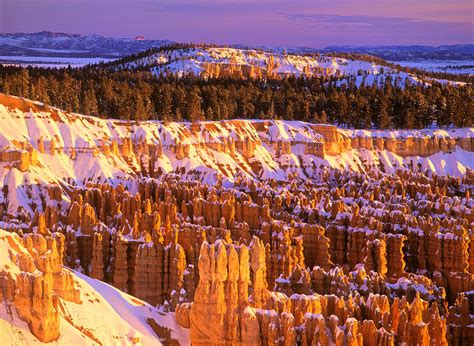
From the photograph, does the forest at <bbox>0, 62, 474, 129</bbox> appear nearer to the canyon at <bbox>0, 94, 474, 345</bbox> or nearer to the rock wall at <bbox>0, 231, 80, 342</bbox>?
the canyon at <bbox>0, 94, 474, 345</bbox>

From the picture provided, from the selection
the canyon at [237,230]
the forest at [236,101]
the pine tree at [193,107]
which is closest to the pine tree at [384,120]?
the forest at [236,101]

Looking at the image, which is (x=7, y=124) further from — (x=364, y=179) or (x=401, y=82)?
(x=401, y=82)

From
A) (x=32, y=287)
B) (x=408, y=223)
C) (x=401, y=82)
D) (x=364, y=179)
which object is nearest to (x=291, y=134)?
(x=364, y=179)

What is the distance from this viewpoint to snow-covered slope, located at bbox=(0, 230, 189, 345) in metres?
40.9

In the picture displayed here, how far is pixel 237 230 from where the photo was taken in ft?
259

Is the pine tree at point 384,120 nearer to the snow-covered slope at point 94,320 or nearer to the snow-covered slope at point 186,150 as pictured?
the snow-covered slope at point 186,150

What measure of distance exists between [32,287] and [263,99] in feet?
350

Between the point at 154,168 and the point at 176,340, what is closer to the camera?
the point at 176,340

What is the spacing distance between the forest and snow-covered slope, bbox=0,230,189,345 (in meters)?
75.9

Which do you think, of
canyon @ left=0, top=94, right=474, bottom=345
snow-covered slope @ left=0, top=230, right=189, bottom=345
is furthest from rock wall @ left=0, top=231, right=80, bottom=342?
snow-covered slope @ left=0, top=230, right=189, bottom=345

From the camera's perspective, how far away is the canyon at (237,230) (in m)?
44.9

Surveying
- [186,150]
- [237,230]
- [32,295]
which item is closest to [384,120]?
[186,150]

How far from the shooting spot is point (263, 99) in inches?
5719

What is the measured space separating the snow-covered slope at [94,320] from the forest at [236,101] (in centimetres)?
7593
